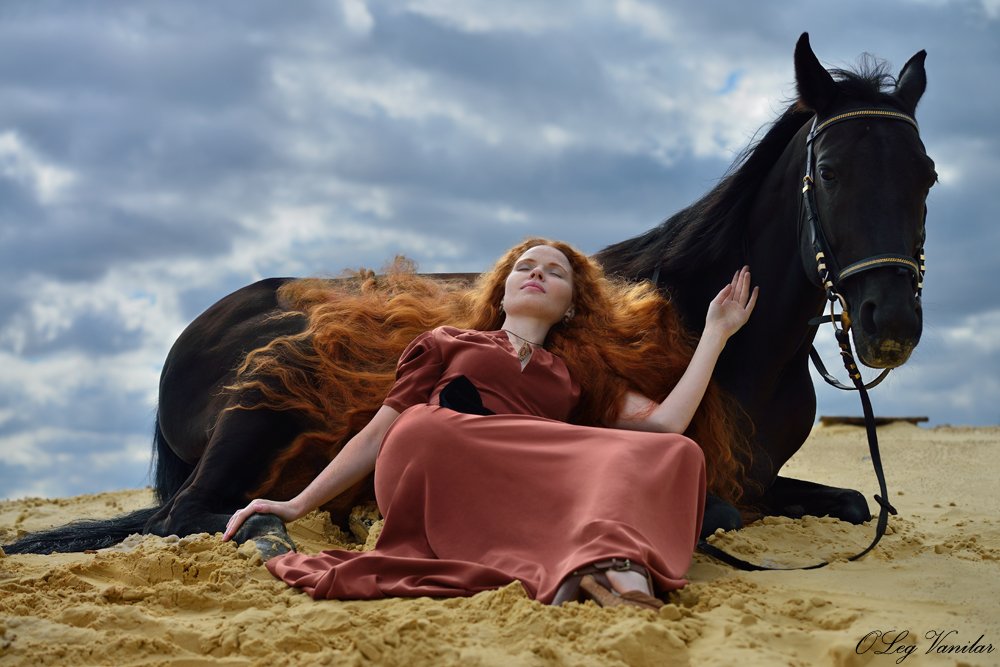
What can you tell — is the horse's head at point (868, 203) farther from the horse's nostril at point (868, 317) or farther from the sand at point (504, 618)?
the sand at point (504, 618)

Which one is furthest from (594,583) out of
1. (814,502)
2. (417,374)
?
(814,502)

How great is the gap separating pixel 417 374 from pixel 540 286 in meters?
0.65

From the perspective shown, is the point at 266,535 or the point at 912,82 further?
the point at 912,82

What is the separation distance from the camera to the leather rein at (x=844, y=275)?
363 cm

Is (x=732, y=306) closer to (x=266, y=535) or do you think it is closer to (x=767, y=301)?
(x=767, y=301)

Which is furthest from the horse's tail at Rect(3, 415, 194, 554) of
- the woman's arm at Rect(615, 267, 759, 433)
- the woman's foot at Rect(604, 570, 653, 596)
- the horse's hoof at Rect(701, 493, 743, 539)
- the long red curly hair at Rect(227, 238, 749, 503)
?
the woman's foot at Rect(604, 570, 653, 596)

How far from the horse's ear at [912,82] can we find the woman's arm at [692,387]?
111 cm

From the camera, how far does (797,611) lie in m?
2.81

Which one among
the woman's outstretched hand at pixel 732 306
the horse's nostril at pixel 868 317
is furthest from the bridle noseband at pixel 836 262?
the woman's outstretched hand at pixel 732 306

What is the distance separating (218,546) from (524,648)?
5.88 ft

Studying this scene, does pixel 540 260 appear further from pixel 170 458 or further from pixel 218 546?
pixel 170 458

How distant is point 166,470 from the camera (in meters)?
5.93

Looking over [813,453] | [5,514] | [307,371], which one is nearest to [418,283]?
[307,371]

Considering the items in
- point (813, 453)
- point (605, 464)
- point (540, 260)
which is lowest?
point (813, 453)
